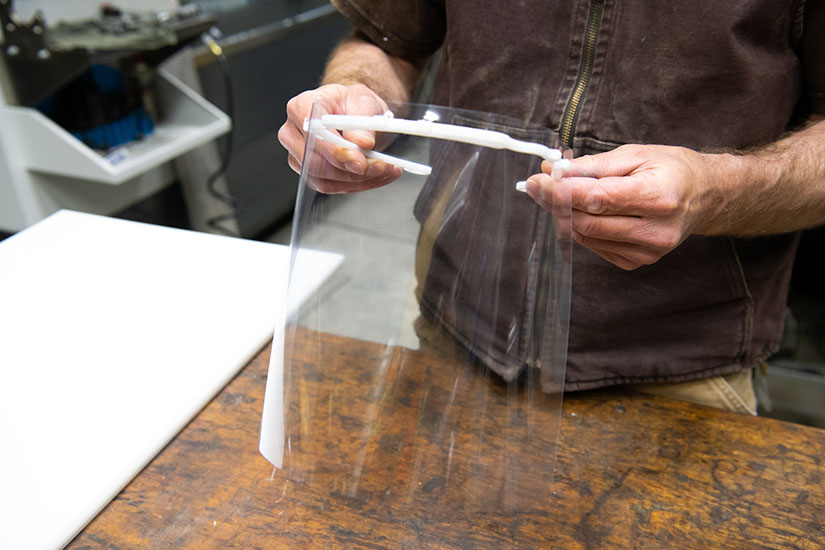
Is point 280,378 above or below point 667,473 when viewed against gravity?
above

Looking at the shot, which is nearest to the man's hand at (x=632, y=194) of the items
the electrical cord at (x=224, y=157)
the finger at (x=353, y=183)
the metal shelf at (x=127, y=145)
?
the finger at (x=353, y=183)

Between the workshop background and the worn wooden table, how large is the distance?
73 cm

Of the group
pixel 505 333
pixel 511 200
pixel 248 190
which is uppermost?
pixel 511 200

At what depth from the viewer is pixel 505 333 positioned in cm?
54

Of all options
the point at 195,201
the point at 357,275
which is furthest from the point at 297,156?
the point at 195,201

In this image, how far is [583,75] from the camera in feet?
1.96

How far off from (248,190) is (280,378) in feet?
5.96

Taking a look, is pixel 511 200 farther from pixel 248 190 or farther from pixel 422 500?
pixel 248 190

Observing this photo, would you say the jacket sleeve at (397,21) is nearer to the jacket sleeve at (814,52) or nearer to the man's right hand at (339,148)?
the man's right hand at (339,148)

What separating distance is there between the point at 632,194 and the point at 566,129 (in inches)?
7.5

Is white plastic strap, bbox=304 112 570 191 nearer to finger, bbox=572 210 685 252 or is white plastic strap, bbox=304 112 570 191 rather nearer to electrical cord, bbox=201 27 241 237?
finger, bbox=572 210 685 252

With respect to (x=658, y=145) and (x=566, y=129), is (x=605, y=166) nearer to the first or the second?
(x=658, y=145)

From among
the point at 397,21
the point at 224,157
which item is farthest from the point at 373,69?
the point at 224,157

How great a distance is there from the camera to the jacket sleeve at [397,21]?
720mm
